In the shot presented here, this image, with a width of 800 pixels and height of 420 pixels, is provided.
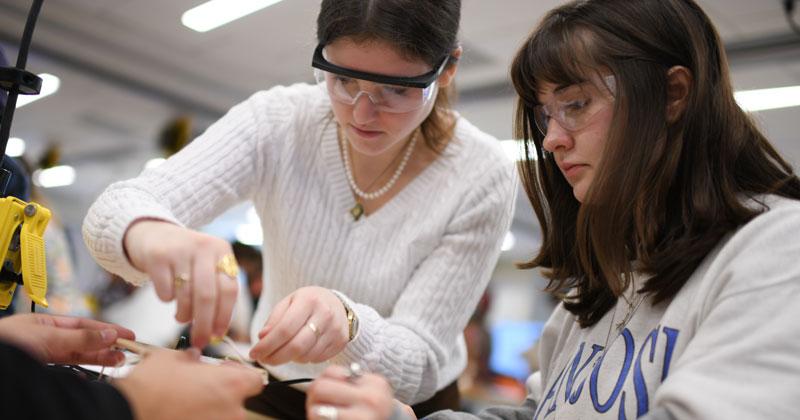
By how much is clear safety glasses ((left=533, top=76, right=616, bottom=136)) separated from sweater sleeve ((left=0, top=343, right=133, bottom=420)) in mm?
798

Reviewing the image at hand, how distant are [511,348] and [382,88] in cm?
720

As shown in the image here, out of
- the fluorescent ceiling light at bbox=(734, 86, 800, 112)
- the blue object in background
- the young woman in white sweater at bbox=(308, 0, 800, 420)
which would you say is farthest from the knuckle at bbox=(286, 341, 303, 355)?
the blue object in background

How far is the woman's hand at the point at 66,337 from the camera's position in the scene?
100cm

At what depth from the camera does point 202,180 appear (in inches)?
54.6

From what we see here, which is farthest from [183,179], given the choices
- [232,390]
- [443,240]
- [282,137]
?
[232,390]

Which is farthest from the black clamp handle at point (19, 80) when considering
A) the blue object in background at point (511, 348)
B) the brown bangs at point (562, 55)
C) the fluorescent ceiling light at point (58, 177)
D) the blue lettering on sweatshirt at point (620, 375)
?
the fluorescent ceiling light at point (58, 177)

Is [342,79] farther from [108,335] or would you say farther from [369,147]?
[108,335]

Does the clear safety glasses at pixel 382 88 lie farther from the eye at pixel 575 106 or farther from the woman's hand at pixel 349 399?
the woman's hand at pixel 349 399

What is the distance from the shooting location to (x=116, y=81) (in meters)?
6.49

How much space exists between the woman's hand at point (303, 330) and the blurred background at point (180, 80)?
6.21 ft

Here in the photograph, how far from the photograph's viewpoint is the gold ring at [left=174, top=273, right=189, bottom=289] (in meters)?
0.87

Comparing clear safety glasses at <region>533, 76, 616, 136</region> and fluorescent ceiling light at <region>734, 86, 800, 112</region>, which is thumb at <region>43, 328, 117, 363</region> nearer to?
clear safety glasses at <region>533, 76, 616, 136</region>

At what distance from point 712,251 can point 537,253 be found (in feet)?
1.55

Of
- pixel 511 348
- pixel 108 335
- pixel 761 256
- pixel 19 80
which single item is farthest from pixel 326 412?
pixel 511 348
